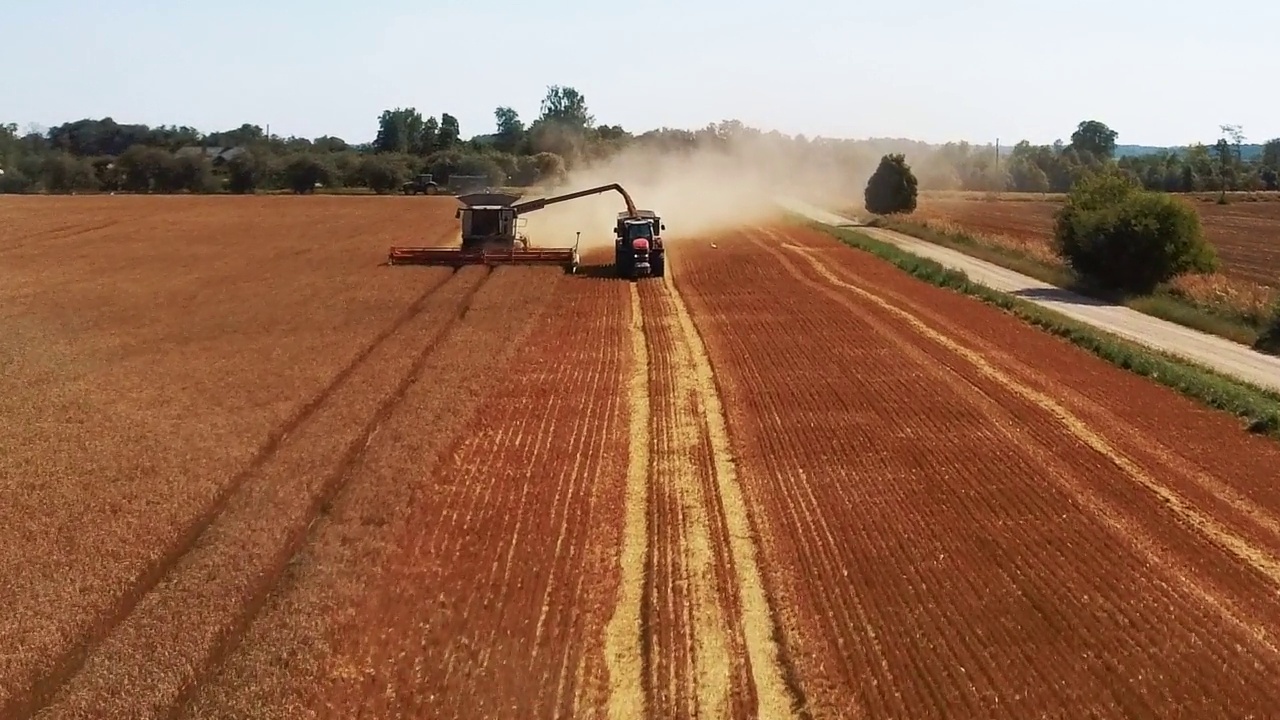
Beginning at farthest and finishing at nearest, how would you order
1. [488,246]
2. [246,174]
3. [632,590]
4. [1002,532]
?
[246,174] → [488,246] → [1002,532] → [632,590]

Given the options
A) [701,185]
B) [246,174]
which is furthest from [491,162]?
[701,185]

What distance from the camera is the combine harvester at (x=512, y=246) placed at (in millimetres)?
38250

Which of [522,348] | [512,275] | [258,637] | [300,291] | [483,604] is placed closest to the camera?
[258,637]

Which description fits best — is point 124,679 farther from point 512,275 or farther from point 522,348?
point 512,275

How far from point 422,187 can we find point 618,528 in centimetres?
10558

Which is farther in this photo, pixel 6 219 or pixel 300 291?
pixel 6 219

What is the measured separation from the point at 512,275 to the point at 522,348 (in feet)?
43.2

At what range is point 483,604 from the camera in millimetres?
11531

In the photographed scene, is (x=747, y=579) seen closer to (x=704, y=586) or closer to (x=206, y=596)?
(x=704, y=586)

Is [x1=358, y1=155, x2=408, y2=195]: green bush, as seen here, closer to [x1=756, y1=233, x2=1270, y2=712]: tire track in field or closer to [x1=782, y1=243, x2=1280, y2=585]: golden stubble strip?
[x1=782, y1=243, x2=1280, y2=585]: golden stubble strip

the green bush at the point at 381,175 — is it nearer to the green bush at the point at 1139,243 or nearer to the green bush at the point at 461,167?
the green bush at the point at 461,167

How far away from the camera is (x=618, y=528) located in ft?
46.0

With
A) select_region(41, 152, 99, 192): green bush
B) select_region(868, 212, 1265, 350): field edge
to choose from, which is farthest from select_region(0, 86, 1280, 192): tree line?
select_region(868, 212, 1265, 350): field edge

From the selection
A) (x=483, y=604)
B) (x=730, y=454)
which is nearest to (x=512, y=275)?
(x=730, y=454)
